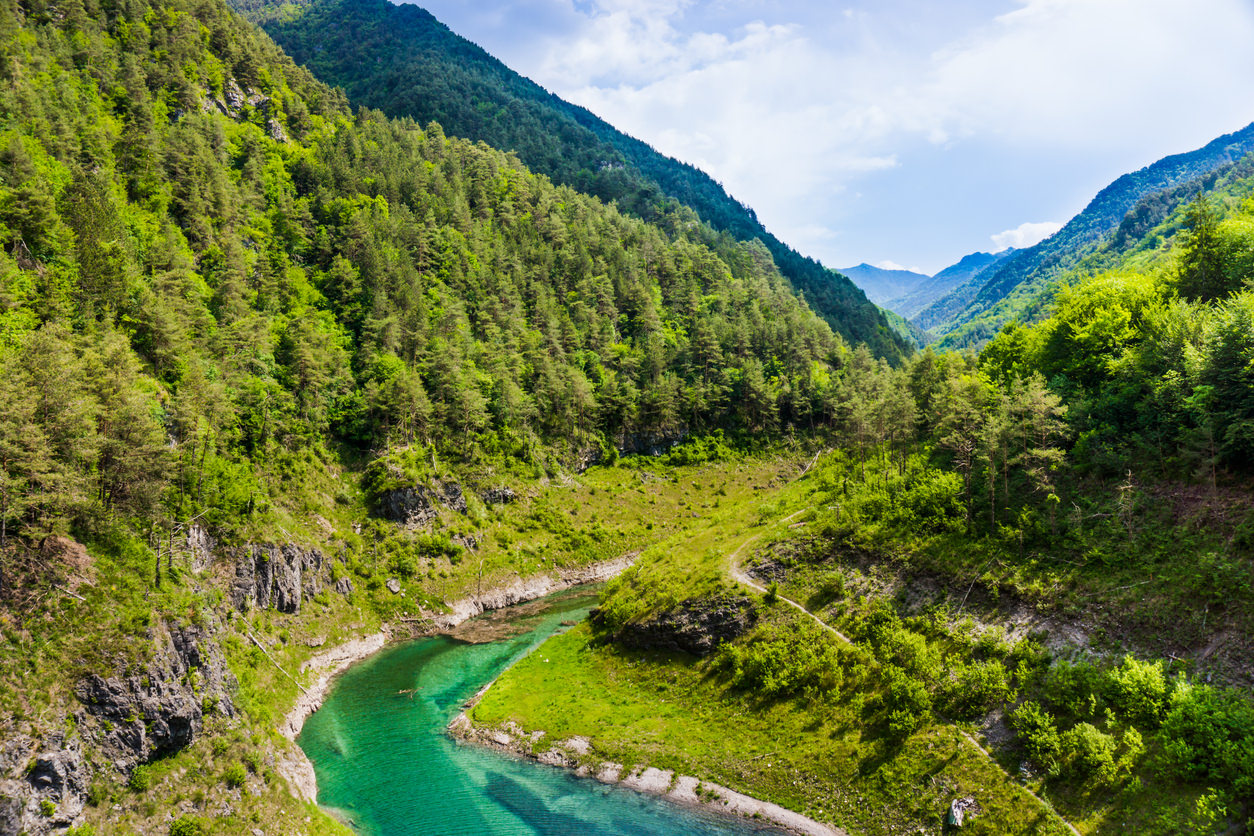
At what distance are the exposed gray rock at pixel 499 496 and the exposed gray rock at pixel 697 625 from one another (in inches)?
1517

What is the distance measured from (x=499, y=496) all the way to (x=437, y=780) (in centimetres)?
4850

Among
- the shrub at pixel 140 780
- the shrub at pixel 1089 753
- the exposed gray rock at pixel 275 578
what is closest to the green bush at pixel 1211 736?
the shrub at pixel 1089 753

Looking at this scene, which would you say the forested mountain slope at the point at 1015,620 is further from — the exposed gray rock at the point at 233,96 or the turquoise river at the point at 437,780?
the exposed gray rock at the point at 233,96

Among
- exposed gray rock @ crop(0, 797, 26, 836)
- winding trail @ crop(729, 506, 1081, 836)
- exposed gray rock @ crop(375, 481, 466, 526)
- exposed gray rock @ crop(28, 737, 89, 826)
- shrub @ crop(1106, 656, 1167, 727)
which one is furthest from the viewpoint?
exposed gray rock @ crop(375, 481, 466, 526)

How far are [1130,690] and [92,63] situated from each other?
166 meters

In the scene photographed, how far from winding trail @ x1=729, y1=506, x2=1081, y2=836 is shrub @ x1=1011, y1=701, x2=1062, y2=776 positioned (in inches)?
59.3

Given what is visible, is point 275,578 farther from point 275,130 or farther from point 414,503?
point 275,130

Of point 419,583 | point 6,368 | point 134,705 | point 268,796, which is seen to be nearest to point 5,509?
Result: point 6,368

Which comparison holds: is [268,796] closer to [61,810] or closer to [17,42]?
[61,810]

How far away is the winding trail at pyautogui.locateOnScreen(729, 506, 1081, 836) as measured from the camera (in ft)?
90.5

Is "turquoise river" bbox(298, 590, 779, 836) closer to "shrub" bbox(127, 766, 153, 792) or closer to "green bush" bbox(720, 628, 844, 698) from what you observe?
"green bush" bbox(720, 628, 844, 698)

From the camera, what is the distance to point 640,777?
3675 centimetres

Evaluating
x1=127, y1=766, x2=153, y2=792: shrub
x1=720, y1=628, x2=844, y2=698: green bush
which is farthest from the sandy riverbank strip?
x1=720, y1=628, x2=844, y2=698: green bush

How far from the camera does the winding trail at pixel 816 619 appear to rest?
2758 cm
